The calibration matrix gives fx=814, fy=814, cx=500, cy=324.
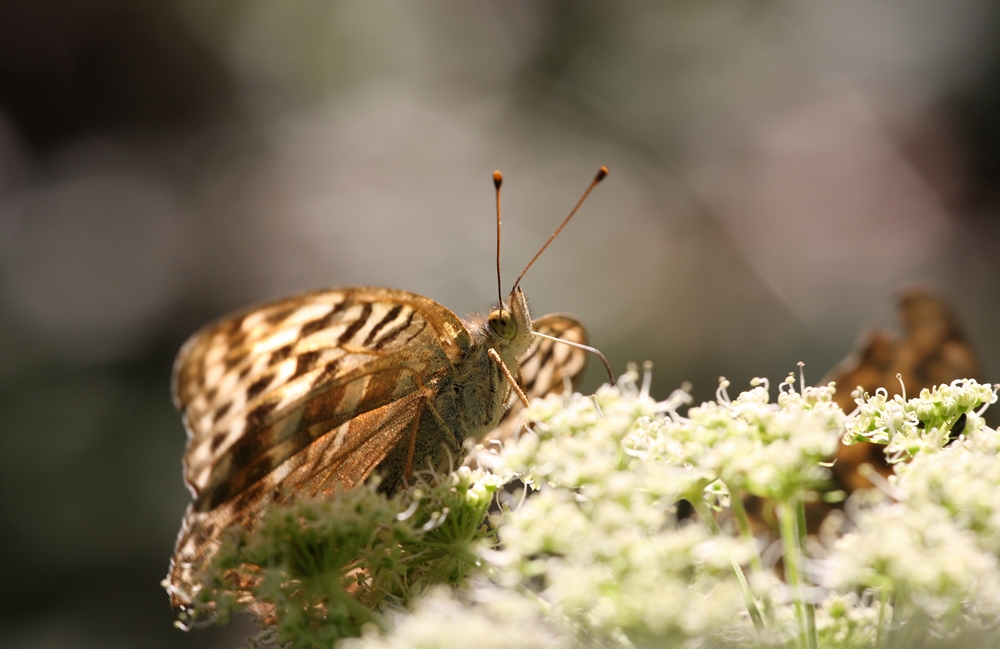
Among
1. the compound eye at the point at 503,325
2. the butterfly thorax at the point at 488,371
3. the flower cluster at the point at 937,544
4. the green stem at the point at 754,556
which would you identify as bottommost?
the butterfly thorax at the point at 488,371

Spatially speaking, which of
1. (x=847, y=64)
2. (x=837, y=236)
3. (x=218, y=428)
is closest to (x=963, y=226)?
(x=837, y=236)

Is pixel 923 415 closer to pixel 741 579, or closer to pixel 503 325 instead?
pixel 741 579

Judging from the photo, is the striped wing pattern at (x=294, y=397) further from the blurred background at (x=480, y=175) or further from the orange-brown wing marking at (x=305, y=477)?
the blurred background at (x=480, y=175)

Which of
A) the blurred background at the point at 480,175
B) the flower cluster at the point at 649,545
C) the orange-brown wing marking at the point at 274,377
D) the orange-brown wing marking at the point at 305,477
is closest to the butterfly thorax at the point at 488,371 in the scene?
the orange-brown wing marking at the point at 305,477

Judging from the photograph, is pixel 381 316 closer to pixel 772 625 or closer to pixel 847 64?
pixel 772 625

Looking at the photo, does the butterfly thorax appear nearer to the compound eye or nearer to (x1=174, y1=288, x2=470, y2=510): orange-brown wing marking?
the compound eye

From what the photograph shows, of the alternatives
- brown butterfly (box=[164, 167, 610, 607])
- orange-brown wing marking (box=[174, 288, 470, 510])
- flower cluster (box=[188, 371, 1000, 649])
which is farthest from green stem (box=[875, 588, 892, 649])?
orange-brown wing marking (box=[174, 288, 470, 510])
